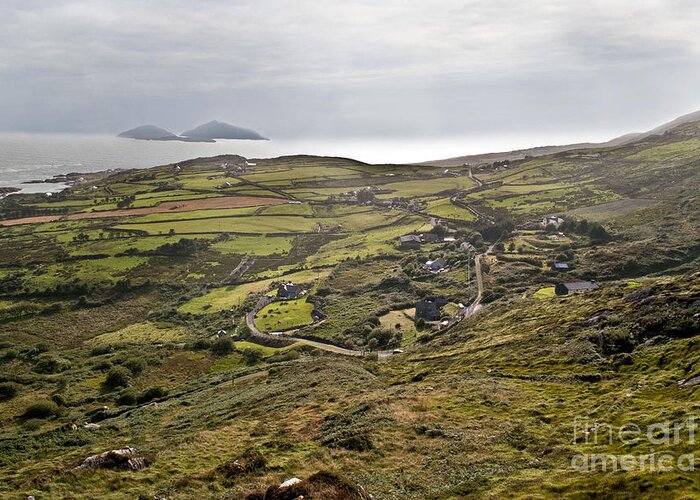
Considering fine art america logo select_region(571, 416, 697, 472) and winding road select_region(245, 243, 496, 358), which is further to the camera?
winding road select_region(245, 243, 496, 358)

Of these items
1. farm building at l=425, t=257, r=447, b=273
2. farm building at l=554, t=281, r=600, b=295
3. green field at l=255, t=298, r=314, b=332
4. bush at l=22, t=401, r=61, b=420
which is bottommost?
bush at l=22, t=401, r=61, b=420

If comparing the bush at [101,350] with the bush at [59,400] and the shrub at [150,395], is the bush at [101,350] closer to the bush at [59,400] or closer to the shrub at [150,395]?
the bush at [59,400]

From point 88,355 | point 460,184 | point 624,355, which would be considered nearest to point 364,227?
point 460,184

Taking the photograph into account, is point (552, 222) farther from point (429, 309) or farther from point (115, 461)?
point (115, 461)

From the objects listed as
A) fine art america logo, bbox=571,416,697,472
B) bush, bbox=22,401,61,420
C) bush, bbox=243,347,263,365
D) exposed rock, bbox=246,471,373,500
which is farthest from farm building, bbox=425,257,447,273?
exposed rock, bbox=246,471,373,500

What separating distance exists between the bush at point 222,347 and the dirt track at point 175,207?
92.3 meters

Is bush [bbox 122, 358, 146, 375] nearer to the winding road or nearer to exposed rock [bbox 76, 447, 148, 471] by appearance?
the winding road

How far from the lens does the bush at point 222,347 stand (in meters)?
66.4

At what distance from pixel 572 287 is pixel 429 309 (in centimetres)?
2400

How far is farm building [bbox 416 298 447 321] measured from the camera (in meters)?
71.6

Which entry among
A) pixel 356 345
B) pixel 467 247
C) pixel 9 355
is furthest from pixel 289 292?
pixel 467 247

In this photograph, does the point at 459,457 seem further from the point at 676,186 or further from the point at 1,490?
the point at 676,186

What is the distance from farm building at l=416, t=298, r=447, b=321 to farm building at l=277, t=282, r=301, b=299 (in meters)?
26.2

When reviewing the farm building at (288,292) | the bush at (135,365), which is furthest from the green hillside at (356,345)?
the farm building at (288,292)
